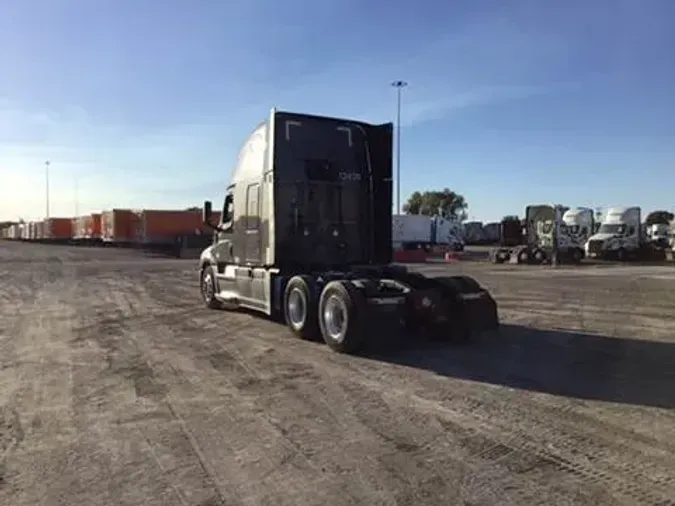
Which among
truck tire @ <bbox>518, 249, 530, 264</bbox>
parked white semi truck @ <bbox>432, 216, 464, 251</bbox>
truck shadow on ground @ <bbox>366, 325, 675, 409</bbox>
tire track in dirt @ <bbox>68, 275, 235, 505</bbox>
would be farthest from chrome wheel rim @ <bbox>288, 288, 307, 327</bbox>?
parked white semi truck @ <bbox>432, 216, 464, 251</bbox>

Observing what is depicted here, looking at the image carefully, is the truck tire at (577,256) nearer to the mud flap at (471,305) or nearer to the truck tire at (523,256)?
the truck tire at (523,256)

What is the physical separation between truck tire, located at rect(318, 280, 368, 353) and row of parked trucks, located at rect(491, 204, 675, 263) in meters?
34.0

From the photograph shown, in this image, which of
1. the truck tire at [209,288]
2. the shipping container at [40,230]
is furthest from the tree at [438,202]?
the truck tire at [209,288]

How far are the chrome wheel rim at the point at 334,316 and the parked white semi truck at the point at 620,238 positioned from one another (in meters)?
39.0

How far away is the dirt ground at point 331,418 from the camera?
16.9 ft

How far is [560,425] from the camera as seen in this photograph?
663 cm

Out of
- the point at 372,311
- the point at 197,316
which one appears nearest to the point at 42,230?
the point at 197,316

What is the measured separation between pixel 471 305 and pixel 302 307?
2.80 meters

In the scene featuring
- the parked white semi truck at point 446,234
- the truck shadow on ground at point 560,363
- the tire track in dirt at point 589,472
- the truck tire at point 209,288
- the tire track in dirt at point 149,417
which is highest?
the parked white semi truck at point 446,234

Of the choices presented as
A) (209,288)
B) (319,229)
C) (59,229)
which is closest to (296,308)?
(319,229)

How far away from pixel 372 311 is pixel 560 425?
14.4 ft

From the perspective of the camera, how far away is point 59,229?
8700 centimetres

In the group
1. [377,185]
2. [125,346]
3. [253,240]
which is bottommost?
[125,346]

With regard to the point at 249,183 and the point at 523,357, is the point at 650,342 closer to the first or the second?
the point at 523,357
